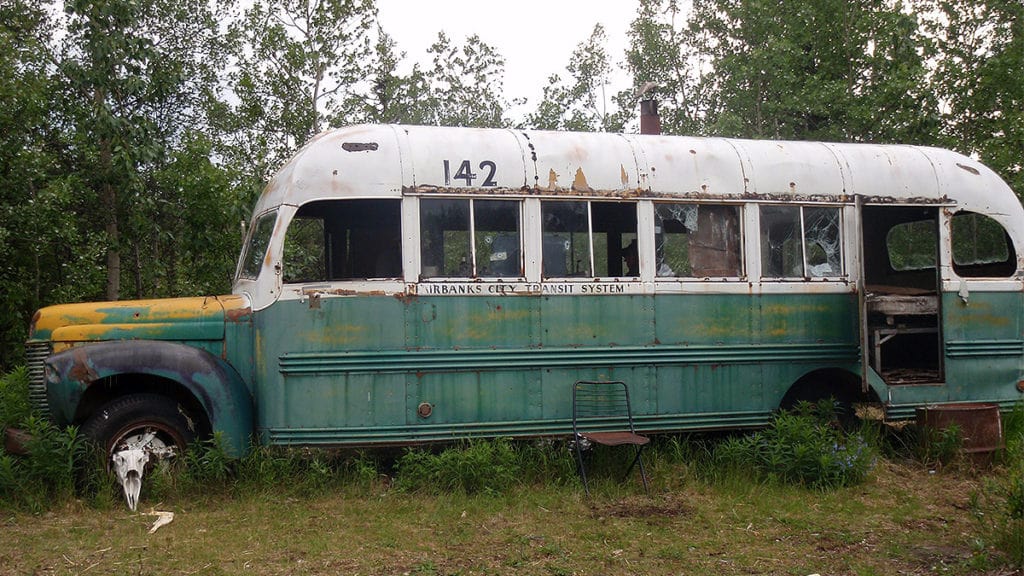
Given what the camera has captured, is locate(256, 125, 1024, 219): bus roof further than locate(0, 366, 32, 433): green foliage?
No

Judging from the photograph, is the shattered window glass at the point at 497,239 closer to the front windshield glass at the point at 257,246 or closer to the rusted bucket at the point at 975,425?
the front windshield glass at the point at 257,246

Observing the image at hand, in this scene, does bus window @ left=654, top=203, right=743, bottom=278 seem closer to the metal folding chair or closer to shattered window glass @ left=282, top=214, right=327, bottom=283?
the metal folding chair

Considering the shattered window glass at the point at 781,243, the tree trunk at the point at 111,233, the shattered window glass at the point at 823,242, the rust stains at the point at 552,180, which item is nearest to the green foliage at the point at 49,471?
the rust stains at the point at 552,180

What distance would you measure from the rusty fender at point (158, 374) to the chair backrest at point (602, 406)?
2671mm

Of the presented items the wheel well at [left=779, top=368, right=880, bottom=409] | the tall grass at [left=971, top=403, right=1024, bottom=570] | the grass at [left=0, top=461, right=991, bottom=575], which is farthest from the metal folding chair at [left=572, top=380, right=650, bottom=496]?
the tall grass at [left=971, top=403, right=1024, bottom=570]

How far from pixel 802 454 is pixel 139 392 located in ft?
17.3

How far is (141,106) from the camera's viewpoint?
1466 centimetres

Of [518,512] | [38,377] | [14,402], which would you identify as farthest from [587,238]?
[14,402]

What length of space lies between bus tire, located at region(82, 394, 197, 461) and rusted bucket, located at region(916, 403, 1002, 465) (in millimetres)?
6299

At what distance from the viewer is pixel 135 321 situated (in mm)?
6242

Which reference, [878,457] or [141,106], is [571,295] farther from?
[141,106]

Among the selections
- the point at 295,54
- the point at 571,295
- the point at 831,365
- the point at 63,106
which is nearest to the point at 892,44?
the point at 295,54

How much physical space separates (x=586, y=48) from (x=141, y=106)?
53.1 feet

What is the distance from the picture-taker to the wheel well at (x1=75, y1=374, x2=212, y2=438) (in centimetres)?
613
